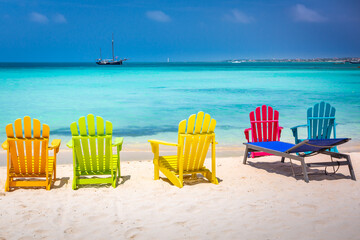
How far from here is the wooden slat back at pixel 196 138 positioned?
469cm

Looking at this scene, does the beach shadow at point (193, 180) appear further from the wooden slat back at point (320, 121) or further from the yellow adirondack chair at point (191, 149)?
the wooden slat back at point (320, 121)

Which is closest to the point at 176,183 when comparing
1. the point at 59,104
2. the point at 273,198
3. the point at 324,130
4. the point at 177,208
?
the point at 177,208

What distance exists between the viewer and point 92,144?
15.0ft

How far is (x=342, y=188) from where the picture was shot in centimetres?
478

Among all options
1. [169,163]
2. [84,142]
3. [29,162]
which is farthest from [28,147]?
[169,163]

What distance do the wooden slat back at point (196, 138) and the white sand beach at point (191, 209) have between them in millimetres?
306

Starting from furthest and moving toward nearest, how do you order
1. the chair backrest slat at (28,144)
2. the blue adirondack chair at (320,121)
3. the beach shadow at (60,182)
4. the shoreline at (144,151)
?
1. the shoreline at (144,151)
2. the blue adirondack chair at (320,121)
3. the beach shadow at (60,182)
4. the chair backrest slat at (28,144)

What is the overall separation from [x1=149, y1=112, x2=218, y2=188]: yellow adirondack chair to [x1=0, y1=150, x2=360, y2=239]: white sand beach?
0.17 meters

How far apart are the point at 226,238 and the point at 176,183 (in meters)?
1.56

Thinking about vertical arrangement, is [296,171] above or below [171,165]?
below

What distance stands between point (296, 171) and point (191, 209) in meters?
2.37

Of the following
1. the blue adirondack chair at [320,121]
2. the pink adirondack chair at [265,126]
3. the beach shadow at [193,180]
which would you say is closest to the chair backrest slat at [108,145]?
the beach shadow at [193,180]

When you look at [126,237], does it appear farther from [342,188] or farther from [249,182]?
[342,188]

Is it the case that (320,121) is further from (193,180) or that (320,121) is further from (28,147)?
(28,147)
